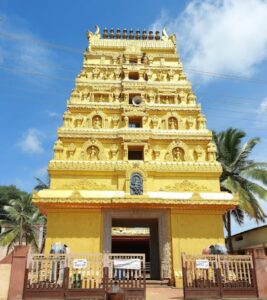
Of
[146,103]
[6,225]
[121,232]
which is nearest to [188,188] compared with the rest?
[146,103]

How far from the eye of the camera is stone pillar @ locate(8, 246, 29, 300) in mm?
11734

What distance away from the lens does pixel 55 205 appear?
17.4m

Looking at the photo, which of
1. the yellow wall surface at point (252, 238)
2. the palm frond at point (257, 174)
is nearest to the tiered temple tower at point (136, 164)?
the palm frond at point (257, 174)

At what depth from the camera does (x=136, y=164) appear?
18844 mm

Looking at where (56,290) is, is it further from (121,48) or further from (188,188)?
(121,48)

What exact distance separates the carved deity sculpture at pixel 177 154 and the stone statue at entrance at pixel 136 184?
2.77 m

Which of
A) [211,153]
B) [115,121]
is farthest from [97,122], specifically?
[211,153]

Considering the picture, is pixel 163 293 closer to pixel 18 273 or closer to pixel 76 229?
pixel 76 229

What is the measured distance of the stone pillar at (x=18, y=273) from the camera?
11734 millimetres

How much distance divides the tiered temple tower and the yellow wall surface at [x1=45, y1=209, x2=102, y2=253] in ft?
0.17

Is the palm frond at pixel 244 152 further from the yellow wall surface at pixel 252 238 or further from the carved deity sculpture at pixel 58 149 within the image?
the carved deity sculpture at pixel 58 149

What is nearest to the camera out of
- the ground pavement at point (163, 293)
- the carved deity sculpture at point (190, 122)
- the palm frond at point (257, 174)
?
the ground pavement at point (163, 293)

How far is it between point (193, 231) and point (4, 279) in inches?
386

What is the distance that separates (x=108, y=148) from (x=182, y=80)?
26.3 feet
